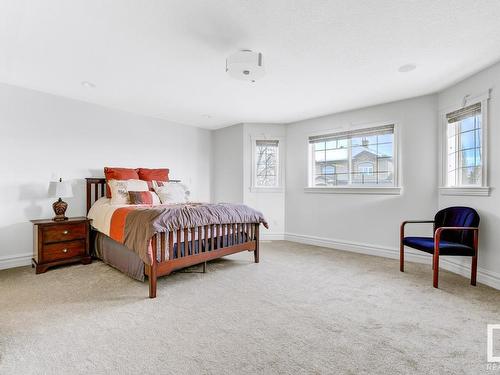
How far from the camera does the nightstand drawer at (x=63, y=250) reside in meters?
3.17

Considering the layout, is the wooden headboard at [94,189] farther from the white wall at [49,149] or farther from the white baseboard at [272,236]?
the white baseboard at [272,236]

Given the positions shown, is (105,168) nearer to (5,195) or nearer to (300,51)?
(5,195)

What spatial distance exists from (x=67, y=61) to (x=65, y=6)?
976 millimetres

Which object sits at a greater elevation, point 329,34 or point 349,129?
point 329,34

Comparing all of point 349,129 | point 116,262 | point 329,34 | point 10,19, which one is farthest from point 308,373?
point 349,129

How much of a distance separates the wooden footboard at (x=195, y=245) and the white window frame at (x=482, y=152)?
8.22ft

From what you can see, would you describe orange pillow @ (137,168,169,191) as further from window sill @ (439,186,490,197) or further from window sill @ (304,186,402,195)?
window sill @ (439,186,490,197)

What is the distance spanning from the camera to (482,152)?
2887 millimetres

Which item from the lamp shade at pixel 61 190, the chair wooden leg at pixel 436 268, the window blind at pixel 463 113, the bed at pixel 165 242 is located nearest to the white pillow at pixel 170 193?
the bed at pixel 165 242

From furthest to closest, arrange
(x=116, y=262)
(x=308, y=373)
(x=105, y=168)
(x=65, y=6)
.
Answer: (x=105, y=168)
(x=116, y=262)
(x=65, y=6)
(x=308, y=373)

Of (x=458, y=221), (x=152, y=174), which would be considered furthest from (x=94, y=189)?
(x=458, y=221)

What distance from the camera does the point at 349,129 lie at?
4336 mm

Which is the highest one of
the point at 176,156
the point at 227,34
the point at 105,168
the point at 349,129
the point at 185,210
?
the point at 227,34

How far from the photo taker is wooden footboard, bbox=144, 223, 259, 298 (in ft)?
8.38
